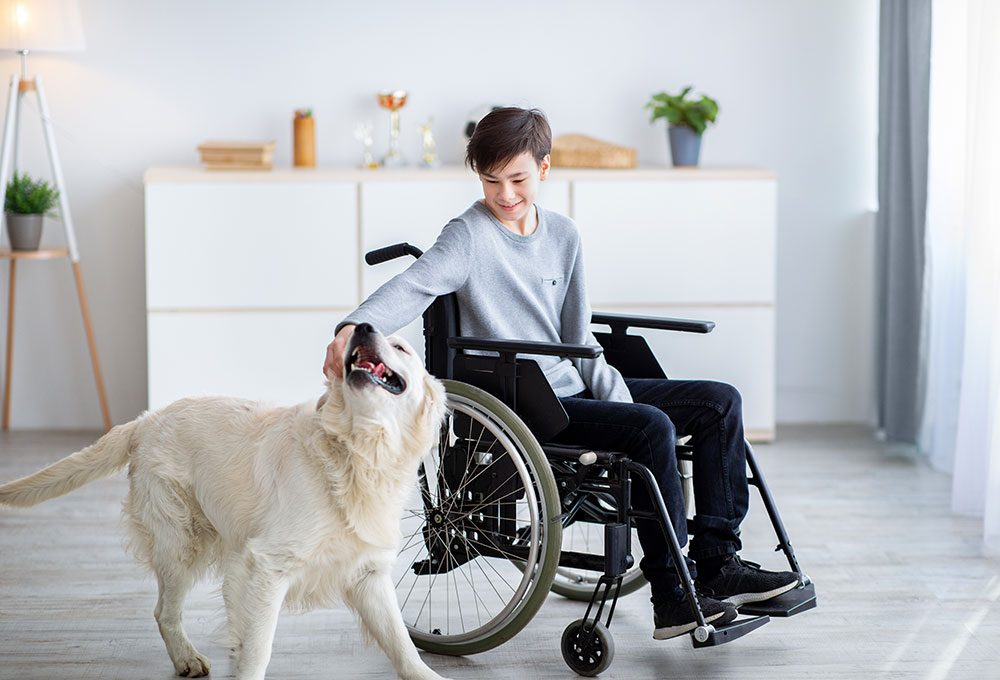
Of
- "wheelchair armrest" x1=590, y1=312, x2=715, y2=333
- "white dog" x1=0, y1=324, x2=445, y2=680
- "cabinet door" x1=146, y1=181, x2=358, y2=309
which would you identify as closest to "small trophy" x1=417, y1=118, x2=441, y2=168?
"cabinet door" x1=146, y1=181, x2=358, y2=309

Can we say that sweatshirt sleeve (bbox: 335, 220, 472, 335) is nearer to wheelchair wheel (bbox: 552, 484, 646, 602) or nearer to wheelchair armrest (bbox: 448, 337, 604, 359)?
wheelchair armrest (bbox: 448, 337, 604, 359)

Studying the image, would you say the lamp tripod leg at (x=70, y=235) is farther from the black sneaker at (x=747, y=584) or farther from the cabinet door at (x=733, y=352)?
the black sneaker at (x=747, y=584)

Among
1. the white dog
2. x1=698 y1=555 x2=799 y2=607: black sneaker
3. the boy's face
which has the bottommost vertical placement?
x1=698 y1=555 x2=799 y2=607: black sneaker

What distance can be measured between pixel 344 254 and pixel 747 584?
2.34 m

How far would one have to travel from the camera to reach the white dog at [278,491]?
207 centimetres

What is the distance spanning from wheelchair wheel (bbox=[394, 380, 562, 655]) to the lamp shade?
252 cm

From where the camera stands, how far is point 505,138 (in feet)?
7.92

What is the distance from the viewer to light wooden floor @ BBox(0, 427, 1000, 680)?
243 cm

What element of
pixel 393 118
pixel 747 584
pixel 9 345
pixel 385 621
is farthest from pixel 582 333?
pixel 9 345

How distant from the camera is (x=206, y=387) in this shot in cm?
434

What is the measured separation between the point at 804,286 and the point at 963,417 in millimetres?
1285

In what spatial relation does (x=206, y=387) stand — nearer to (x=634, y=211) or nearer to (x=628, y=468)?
(x=634, y=211)

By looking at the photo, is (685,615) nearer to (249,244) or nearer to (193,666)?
(193,666)

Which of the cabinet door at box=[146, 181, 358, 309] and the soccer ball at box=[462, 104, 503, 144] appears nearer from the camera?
the cabinet door at box=[146, 181, 358, 309]
